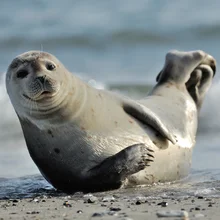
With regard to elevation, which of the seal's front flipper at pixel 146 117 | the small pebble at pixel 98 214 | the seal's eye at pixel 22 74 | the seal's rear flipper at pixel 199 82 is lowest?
the small pebble at pixel 98 214

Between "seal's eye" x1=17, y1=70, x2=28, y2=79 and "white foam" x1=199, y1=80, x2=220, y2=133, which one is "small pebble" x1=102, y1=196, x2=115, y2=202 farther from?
"white foam" x1=199, y1=80, x2=220, y2=133

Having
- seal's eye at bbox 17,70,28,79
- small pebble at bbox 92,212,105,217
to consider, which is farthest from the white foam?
small pebble at bbox 92,212,105,217

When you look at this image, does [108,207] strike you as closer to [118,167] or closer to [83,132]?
[118,167]

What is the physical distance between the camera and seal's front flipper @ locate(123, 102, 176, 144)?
7457 mm

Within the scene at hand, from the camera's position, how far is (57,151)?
276 inches

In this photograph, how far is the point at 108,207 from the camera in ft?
18.7

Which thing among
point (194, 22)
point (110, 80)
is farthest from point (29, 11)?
point (110, 80)

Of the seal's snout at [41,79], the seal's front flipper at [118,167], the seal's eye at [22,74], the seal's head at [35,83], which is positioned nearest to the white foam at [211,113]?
the seal's front flipper at [118,167]

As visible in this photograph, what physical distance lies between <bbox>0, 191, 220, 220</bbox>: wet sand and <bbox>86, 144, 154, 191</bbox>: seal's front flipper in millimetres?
307

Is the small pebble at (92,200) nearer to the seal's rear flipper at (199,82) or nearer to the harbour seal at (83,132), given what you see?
the harbour seal at (83,132)

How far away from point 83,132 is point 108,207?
1.41m

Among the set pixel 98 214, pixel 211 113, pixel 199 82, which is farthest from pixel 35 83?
pixel 211 113

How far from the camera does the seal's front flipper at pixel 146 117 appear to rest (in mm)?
7457

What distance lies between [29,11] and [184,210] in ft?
56.7
